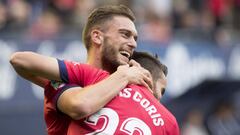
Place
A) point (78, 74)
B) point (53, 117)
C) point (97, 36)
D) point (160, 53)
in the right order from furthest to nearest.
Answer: point (160, 53) < point (97, 36) < point (53, 117) < point (78, 74)

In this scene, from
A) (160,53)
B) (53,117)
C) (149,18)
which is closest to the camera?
(53,117)

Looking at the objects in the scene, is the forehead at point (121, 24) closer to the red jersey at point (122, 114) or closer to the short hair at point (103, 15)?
the short hair at point (103, 15)

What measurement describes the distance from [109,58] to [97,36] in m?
0.18

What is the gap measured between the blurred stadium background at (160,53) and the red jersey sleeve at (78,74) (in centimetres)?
584

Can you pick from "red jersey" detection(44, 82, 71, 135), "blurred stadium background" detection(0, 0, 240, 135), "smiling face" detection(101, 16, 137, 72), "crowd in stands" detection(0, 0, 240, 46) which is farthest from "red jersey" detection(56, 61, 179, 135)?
"crowd in stands" detection(0, 0, 240, 46)

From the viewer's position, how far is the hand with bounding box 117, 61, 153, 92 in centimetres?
520

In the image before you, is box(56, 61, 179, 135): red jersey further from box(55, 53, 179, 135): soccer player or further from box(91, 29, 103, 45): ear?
box(91, 29, 103, 45): ear

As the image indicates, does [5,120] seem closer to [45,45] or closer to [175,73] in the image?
[45,45]

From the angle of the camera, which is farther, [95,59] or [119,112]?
[95,59]

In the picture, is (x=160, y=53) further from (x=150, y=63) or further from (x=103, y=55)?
(x=103, y=55)

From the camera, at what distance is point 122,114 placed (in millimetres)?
5012

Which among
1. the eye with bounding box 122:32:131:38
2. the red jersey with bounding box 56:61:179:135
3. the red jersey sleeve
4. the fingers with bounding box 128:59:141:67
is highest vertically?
the eye with bounding box 122:32:131:38

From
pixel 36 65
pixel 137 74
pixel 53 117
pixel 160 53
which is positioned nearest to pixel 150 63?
pixel 137 74

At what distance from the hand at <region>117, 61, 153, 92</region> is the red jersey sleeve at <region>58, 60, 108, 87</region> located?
Answer: 142 millimetres
